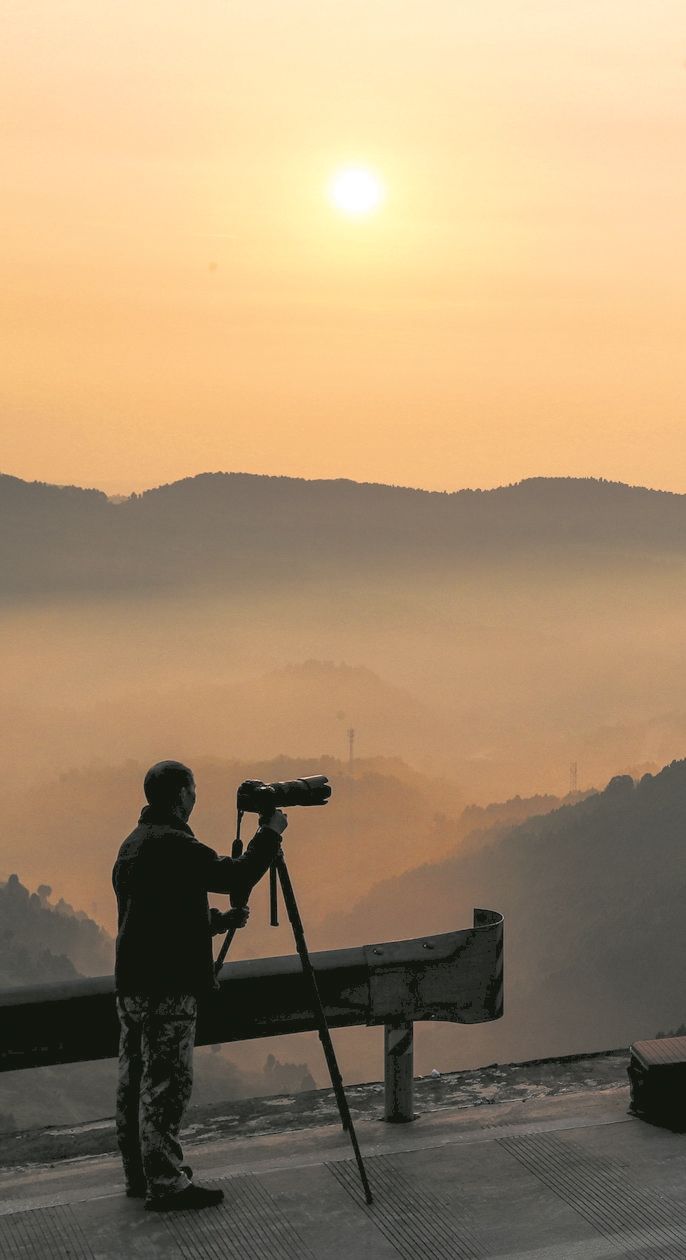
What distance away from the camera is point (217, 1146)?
5895mm

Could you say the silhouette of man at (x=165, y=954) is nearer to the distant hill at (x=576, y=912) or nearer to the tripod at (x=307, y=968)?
the tripod at (x=307, y=968)

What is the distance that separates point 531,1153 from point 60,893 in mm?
188189

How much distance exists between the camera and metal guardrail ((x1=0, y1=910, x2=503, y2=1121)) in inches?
220

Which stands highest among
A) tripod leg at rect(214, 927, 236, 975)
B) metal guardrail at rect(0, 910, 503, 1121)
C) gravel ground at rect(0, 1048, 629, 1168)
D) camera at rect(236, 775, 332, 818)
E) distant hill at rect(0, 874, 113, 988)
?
camera at rect(236, 775, 332, 818)

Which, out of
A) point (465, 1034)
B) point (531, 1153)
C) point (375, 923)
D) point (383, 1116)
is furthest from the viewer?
point (375, 923)

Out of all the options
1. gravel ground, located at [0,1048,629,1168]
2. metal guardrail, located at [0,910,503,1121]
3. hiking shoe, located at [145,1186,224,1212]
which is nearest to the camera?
hiking shoe, located at [145,1186,224,1212]

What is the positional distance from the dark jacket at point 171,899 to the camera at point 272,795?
7.4 inches

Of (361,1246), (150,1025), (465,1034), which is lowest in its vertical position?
(465,1034)

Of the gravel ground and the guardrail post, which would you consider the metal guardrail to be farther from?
the gravel ground

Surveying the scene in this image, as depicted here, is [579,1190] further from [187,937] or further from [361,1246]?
[187,937]

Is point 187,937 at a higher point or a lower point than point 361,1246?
higher

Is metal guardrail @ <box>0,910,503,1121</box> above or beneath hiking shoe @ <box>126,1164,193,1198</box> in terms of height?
above

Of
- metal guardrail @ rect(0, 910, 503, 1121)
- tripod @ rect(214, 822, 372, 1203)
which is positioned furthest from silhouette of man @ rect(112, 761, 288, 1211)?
metal guardrail @ rect(0, 910, 503, 1121)

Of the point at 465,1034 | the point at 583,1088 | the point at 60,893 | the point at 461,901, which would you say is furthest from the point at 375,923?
the point at 583,1088
